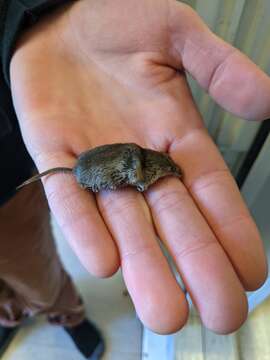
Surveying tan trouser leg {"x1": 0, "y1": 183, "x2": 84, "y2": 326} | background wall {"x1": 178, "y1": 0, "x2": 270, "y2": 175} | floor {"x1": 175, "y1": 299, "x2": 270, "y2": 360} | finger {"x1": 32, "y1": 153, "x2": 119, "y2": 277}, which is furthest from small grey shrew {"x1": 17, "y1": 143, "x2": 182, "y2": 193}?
floor {"x1": 175, "y1": 299, "x2": 270, "y2": 360}

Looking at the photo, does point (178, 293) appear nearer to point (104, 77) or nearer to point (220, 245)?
point (220, 245)

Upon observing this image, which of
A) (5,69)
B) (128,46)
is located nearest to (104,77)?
(128,46)

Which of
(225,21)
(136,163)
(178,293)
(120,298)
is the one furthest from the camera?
(120,298)

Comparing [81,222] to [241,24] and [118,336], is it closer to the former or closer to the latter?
[241,24]

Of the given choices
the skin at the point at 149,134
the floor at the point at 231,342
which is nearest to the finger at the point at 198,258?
the skin at the point at 149,134

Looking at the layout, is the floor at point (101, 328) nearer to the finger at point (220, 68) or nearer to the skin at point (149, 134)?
the skin at point (149, 134)

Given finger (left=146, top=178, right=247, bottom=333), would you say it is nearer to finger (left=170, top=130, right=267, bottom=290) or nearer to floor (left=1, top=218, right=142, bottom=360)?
finger (left=170, top=130, right=267, bottom=290)

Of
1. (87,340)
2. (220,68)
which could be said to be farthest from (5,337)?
(220,68)
